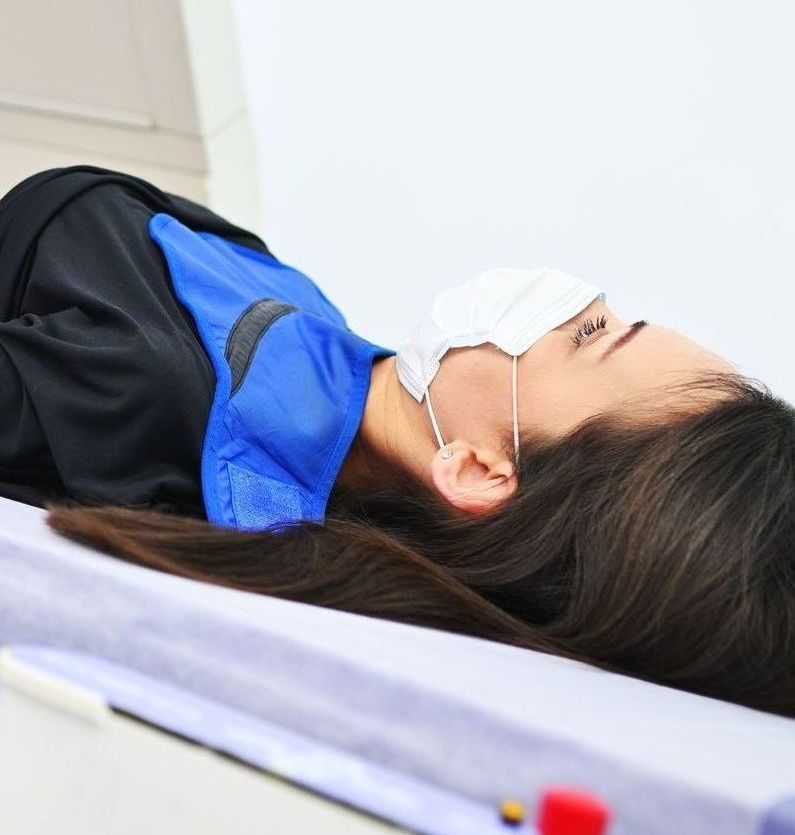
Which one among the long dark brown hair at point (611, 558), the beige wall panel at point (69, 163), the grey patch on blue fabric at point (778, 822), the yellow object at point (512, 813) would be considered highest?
the beige wall panel at point (69, 163)

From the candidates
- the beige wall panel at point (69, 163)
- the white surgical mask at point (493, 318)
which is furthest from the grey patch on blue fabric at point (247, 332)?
the beige wall panel at point (69, 163)

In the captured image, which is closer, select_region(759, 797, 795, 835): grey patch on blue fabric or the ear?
select_region(759, 797, 795, 835): grey patch on blue fabric

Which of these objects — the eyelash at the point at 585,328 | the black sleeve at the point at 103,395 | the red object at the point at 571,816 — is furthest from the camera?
the eyelash at the point at 585,328

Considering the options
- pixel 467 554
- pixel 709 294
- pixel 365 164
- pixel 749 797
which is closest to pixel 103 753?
pixel 749 797

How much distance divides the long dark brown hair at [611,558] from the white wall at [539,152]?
0.66 metres

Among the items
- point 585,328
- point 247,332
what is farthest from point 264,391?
point 585,328

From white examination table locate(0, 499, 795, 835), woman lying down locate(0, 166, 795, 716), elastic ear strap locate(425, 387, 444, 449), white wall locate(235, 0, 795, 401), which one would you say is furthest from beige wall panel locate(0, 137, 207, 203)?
white examination table locate(0, 499, 795, 835)

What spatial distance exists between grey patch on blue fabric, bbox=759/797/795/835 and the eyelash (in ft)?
2.13

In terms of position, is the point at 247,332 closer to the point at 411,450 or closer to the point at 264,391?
the point at 264,391

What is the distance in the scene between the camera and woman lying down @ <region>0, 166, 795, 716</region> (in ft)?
2.95

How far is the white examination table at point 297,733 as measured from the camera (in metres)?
0.55

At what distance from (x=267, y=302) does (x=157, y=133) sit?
2.54 ft

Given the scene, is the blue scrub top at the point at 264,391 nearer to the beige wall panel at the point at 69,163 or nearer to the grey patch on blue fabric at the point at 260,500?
the grey patch on blue fabric at the point at 260,500

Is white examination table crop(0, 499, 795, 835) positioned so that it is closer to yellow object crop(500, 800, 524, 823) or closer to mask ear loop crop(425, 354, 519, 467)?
yellow object crop(500, 800, 524, 823)
